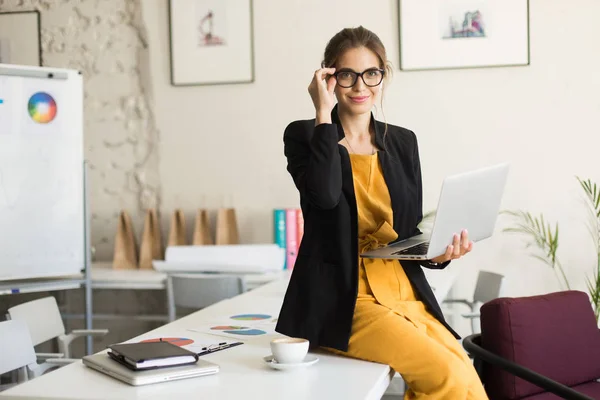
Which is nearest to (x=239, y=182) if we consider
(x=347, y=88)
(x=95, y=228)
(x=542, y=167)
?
(x=95, y=228)

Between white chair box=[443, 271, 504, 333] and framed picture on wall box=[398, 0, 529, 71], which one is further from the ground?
framed picture on wall box=[398, 0, 529, 71]

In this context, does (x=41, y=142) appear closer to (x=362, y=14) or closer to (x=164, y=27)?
(x=164, y=27)

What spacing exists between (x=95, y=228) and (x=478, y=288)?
223 cm

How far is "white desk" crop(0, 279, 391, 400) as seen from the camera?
1429 millimetres

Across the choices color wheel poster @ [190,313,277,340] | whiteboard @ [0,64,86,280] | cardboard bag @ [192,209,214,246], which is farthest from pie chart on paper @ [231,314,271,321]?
cardboard bag @ [192,209,214,246]

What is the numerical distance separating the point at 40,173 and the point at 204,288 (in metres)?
1.00

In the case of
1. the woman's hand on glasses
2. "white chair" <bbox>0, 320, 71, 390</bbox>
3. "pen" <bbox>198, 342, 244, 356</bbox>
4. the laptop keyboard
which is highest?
the woman's hand on glasses

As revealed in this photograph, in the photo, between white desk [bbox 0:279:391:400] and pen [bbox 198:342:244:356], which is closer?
white desk [bbox 0:279:391:400]

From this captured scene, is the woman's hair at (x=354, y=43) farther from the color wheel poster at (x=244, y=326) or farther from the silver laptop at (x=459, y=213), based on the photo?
the color wheel poster at (x=244, y=326)

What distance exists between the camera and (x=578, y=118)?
3.74 meters

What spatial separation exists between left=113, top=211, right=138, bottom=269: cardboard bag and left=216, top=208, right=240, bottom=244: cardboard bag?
525mm

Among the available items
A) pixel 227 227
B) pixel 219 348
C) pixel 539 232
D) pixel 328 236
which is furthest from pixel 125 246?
pixel 328 236

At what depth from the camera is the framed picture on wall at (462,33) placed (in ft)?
12.3

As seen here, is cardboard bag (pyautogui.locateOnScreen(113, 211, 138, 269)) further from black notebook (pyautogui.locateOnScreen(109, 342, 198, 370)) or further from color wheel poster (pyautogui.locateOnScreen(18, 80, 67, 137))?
black notebook (pyautogui.locateOnScreen(109, 342, 198, 370))
